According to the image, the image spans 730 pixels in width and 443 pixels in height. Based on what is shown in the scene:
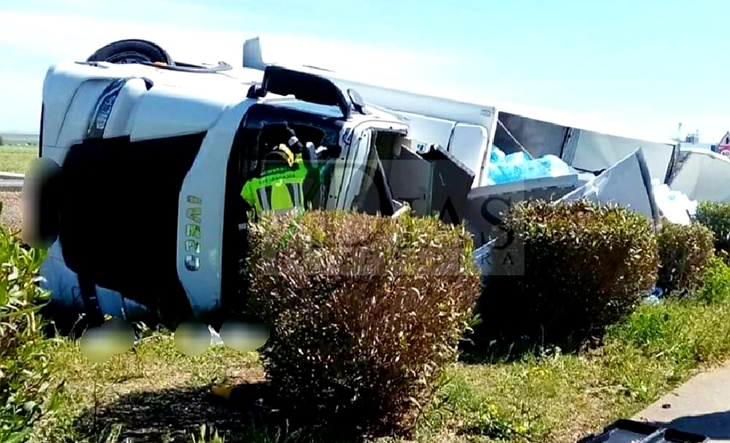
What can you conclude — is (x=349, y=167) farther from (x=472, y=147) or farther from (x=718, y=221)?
(x=718, y=221)

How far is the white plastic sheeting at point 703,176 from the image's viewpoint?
46.4ft

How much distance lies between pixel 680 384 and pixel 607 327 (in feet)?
3.70

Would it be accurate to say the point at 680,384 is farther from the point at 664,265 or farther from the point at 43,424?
the point at 43,424

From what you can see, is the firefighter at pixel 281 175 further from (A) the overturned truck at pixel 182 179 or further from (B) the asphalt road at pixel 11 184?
(B) the asphalt road at pixel 11 184

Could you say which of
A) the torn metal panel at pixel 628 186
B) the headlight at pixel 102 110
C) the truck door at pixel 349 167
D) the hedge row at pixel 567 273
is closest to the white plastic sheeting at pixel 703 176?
the torn metal panel at pixel 628 186

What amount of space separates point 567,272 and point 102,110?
4482 mm

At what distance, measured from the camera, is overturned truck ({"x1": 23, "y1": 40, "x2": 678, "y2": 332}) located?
7.30 meters

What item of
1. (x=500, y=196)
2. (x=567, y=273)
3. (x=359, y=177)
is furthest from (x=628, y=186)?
(x=359, y=177)

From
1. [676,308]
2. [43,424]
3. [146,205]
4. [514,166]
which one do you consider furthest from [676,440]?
[514,166]

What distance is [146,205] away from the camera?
7.79 m

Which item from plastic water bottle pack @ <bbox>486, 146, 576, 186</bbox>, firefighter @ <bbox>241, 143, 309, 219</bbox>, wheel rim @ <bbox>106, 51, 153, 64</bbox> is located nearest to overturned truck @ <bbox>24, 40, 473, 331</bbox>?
firefighter @ <bbox>241, 143, 309, 219</bbox>

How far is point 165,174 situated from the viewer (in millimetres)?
7637

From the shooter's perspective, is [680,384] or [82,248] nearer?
[680,384]

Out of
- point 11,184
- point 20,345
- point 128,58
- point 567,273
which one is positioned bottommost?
point 11,184
